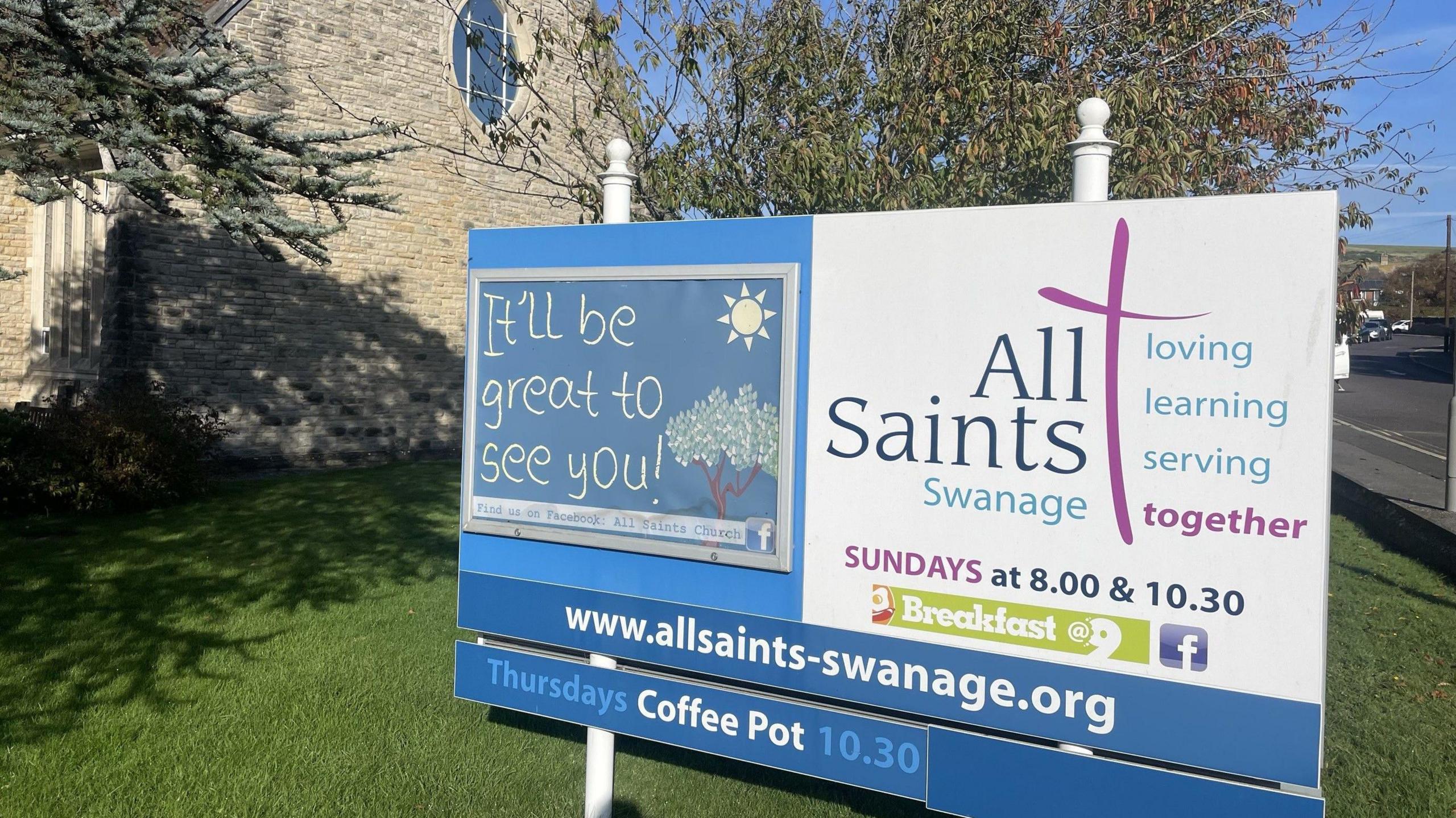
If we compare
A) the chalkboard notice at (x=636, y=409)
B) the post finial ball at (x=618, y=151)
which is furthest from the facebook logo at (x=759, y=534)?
the post finial ball at (x=618, y=151)

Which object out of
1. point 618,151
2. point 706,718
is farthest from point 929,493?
point 618,151

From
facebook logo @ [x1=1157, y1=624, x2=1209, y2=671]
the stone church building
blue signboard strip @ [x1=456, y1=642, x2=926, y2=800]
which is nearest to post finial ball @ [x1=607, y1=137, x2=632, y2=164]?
blue signboard strip @ [x1=456, y1=642, x2=926, y2=800]

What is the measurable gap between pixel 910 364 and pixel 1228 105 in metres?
4.65

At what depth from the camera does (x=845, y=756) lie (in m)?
3.47

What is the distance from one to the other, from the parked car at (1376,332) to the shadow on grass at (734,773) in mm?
70524

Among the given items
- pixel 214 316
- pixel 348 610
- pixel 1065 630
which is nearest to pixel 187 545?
pixel 348 610

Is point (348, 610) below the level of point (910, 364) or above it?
below

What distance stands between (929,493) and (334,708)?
12.3ft

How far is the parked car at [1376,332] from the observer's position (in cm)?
6749

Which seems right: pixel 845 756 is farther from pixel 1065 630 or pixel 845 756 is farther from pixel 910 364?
pixel 910 364

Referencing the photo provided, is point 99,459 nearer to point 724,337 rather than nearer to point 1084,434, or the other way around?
point 724,337

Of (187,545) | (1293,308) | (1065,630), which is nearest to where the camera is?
(1293,308)

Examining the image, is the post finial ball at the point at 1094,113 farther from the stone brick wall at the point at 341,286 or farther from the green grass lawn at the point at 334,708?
the stone brick wall at the point at 341,286

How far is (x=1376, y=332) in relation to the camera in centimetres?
7062
